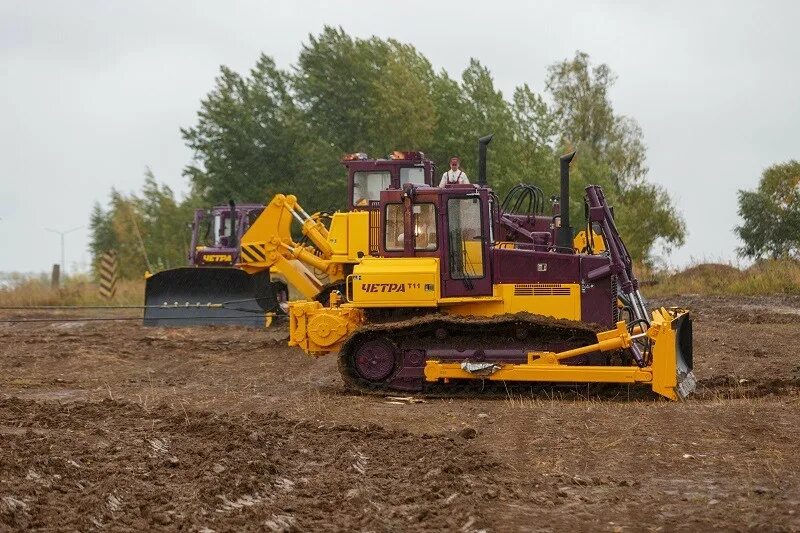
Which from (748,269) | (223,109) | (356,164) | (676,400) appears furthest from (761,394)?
(223,109)

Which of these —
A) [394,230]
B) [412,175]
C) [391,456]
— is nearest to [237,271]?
[412,175]

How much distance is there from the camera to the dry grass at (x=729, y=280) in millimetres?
33719

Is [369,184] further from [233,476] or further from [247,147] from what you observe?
[247,147]

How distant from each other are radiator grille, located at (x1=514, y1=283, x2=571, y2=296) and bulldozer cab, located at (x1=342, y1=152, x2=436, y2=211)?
728 cm

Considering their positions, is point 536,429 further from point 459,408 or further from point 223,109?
point 223,109

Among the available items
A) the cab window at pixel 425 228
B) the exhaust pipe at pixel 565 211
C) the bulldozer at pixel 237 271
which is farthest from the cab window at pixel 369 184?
the cab window at pixel 425 228

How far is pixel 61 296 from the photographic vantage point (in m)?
41.5

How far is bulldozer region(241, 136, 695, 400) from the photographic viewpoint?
15133 millimetres

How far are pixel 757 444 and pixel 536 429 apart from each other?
6.61 feet

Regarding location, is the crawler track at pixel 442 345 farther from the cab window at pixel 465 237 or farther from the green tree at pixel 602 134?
the green tree at pixel 602 134

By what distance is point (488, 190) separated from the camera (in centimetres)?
1581

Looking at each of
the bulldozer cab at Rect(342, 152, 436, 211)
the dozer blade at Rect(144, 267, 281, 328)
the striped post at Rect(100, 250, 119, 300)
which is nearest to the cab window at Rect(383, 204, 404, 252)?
the bulldozer cab at Rect(342, 152, 436, 211)

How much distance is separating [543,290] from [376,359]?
209cm

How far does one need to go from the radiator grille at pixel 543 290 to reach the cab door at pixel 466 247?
0.40 m
